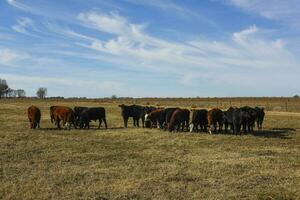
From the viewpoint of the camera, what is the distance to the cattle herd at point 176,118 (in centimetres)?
2842

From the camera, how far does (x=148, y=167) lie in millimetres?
15531

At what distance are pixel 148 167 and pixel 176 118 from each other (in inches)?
534

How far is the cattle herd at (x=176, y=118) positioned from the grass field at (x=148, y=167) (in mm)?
3616

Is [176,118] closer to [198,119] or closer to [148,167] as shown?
[198,119]

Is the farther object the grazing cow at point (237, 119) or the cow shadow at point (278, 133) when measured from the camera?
the grazing cow at point (237, 119)

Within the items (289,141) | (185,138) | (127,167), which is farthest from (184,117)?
(127,167)

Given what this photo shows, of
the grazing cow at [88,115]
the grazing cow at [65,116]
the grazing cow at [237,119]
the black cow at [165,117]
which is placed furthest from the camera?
the grazing cow at [88,115]

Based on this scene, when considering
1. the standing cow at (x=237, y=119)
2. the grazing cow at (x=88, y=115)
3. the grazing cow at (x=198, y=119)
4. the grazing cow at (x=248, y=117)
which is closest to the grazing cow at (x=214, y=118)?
the grazing cow at (x=198, y=119)

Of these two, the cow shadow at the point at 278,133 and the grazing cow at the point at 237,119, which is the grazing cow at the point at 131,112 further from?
the cow shadow at the point at 278,133

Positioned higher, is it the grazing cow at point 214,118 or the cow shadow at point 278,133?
the grazing cow at point 214,118

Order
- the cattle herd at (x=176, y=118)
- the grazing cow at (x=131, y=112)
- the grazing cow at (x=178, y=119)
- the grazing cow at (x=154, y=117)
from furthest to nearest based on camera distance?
the grazing cow at (x=131, y=112), the grazing cow at (x=154, y=117), the grazing cow at (x=178, y=119), the cattle herd at (x=176, y=118)

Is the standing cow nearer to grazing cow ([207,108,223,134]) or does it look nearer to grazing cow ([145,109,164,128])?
grazing cow ([207,108,223,134])

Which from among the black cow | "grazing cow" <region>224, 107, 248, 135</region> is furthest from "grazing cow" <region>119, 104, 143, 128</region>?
"grazing cow" <region>224, 107, 248, 135</region>

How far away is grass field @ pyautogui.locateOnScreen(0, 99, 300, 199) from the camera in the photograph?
12117 millimetres
